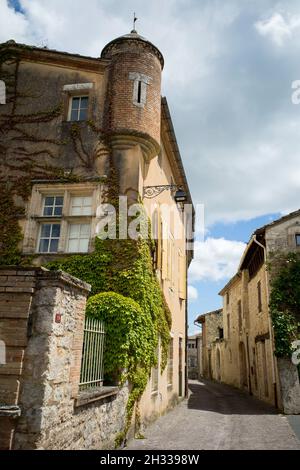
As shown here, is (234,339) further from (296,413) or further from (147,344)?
(147,344)

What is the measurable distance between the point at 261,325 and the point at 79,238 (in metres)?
10.5

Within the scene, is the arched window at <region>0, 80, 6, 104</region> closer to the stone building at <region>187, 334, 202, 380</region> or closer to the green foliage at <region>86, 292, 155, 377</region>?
the green foliage at <region>86, 292, 155, 377</region>

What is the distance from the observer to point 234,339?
25406 millimetres

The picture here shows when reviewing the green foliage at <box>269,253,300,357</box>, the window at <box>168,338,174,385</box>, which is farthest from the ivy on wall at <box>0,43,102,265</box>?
the green foliage at <box>269,253,300,357</box>

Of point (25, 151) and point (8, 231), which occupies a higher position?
point (25, 151)

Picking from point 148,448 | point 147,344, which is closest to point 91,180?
point 147,344

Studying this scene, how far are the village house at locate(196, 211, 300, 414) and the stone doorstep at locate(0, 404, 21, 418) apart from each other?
430 inches

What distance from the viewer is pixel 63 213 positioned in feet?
31.8

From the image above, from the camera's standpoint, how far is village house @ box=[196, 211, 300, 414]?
1318cm

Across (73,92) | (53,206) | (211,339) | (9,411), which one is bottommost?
(9,411)

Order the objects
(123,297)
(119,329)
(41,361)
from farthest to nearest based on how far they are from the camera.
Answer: (123,297) → (119,329) → (41,361)

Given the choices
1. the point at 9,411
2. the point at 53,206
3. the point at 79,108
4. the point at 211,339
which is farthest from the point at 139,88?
the point at 211,339

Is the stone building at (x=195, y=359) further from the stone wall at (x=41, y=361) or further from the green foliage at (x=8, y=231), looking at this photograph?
the stone wall at (x=41, y=361)

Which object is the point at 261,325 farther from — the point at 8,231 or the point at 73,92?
the point at 73,92
